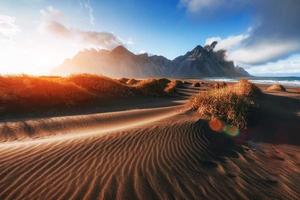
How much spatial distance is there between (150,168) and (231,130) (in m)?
4.25

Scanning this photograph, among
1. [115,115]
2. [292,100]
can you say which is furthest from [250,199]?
[292,100]

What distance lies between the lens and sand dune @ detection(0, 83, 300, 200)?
3.59 metres

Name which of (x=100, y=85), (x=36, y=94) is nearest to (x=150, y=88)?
(x=100, y=85)

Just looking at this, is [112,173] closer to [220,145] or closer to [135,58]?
[220,145]

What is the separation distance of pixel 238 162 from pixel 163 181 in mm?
2170

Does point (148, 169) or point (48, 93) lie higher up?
point (48, 93)

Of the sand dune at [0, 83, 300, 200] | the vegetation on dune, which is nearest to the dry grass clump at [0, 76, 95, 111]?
the vegetation on dune

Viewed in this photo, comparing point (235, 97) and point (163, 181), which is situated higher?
point (235, 97)

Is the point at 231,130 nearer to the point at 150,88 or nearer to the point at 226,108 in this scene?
the point at 226,108

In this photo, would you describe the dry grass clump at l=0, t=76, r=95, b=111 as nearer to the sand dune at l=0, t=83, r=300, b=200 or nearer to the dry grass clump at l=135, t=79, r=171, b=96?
the dry grass clump at l=135, t=79, r=171, b=96

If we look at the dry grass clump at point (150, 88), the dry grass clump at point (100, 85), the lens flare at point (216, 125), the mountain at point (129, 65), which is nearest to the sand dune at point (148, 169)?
the lens flare at point (216, 125)

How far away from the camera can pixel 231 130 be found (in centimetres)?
759

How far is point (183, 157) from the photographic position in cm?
505

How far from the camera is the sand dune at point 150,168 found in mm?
3590
